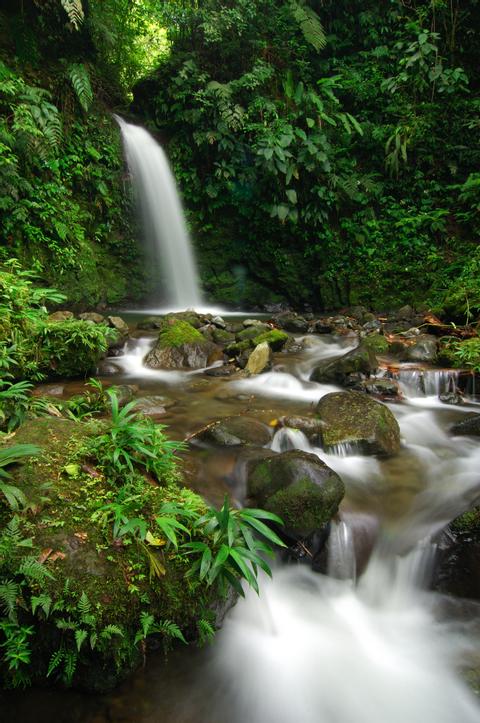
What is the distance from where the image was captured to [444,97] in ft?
32.0

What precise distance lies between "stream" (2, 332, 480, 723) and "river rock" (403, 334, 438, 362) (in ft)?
7.15

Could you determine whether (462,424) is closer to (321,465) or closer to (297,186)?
(321,465)

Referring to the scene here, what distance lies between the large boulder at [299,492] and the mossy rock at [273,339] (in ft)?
12.6

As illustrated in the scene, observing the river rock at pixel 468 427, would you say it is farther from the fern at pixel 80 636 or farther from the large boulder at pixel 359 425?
the fern at pixel 80 636

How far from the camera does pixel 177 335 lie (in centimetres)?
668

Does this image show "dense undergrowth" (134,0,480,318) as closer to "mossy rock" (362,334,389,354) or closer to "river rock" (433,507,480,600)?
"mossy rock" (362,334,389,354)

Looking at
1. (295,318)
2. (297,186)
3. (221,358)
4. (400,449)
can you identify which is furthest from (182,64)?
(400,449)

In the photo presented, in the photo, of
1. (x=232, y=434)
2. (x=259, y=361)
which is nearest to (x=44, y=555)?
(x=232, y=434)

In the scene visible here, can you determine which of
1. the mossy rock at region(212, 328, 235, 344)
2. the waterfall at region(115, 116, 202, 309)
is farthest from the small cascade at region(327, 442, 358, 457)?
the waterfall at region(115, 116, 202, 309)

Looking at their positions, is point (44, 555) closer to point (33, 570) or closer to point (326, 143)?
point (33, 570)

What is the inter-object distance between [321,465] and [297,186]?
A: 891cm

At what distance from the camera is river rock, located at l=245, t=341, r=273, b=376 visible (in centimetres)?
600

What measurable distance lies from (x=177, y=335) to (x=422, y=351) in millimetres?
3820

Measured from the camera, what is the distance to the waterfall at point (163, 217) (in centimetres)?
1074
